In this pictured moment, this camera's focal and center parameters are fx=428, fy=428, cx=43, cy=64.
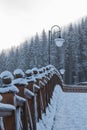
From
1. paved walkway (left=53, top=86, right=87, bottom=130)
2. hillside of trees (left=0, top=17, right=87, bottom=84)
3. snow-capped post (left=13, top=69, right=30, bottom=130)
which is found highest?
snow-capped post (left=13, top=69, right=30, bottom=130)

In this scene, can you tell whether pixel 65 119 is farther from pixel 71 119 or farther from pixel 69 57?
pixel 69 57

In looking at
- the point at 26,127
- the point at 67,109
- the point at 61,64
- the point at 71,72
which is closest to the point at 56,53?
the point at 61,64

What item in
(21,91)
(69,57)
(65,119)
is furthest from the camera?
(69,57)

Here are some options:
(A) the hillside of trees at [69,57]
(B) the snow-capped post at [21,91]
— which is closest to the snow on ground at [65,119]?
(B) the snow-capped post at [21,91]

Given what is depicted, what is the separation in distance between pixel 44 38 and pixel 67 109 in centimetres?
11793

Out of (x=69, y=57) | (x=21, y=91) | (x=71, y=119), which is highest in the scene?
(x=21, y=91)

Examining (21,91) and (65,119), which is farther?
(65,119)

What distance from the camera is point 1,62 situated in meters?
125

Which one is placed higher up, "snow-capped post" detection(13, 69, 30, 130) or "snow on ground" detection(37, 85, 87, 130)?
"snow-capped post" detection(13, 69, 30, 130)

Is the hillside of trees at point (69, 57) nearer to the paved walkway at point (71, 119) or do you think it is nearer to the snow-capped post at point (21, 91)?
the paved walkway at point (71, 119)

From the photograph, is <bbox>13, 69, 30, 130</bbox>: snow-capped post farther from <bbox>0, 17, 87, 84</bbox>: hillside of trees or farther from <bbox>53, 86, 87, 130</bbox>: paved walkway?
<bbox>0, 17, 87, 84</bbox>: hillside of trees

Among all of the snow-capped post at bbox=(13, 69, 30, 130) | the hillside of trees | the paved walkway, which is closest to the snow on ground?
the paved walkway

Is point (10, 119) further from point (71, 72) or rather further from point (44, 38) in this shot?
point (44, 38)

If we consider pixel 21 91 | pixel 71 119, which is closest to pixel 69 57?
pixel 71 119
